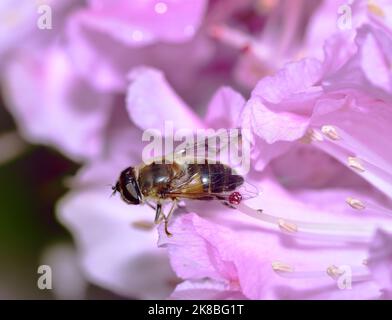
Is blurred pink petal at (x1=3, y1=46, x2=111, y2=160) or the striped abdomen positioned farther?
blurred pink petal at (x1=3, y1=46, x2=111, y2=160)

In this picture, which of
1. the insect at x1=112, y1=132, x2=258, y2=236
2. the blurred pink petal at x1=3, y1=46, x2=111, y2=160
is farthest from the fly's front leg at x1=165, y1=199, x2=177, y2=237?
the blurred pink petal at x1=3, y1=46, x2=111, y2=160

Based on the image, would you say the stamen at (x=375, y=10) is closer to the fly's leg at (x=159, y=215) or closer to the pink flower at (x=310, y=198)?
the pink flower at (x=310, y=198)

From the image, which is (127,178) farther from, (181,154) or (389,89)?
(389,89)

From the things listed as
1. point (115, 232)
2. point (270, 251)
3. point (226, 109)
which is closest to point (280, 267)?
point (270, 251)

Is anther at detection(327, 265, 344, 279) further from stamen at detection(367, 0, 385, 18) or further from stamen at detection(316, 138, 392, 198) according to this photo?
stamen at detection(367, 0, 385, 18)

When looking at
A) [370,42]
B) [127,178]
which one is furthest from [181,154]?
[370,42]
